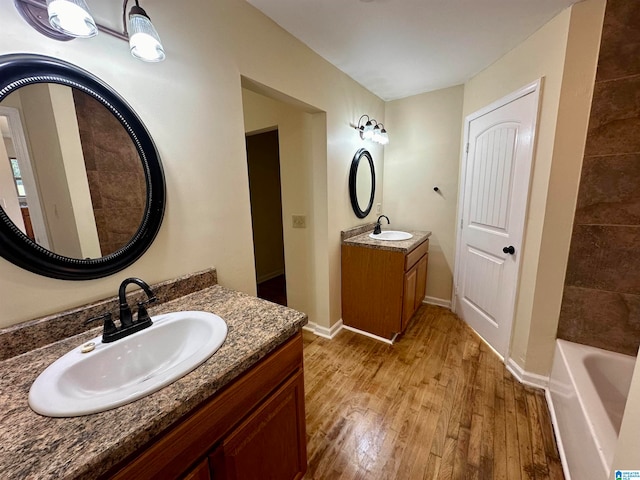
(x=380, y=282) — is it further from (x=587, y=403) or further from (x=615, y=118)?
(x=615, y=118)

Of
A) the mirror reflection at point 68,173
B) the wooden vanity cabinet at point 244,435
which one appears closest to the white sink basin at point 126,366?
the wooden vanity cabinet at point 244,435

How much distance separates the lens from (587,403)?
46.8 inches

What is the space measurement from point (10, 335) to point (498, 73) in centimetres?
300

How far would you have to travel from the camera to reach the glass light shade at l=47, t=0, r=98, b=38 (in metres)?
0.71

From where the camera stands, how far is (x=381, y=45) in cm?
178

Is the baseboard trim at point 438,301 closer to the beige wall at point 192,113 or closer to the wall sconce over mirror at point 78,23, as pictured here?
the beige wall at point 192,113

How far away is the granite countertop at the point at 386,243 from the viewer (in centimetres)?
212

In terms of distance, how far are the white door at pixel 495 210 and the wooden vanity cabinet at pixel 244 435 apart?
172 centimetres

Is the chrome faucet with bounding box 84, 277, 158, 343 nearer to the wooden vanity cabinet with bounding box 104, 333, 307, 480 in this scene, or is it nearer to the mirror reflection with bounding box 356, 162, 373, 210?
the wooden vanity cabinet with bounding box 104, 333, 307, 480

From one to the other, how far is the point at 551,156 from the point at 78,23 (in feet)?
7.18

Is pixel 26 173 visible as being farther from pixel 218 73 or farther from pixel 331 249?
pixel 331 249

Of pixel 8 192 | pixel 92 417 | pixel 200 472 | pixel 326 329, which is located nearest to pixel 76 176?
pixel 8 192

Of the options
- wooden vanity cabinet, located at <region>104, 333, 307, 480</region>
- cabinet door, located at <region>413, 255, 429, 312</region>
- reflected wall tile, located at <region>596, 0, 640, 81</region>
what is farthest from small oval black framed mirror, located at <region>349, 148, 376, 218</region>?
wooden vanity cabinet, located at <region>104, 333, 307, 480</region>

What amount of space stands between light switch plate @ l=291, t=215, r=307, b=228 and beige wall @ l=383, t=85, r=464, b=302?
120 cm
